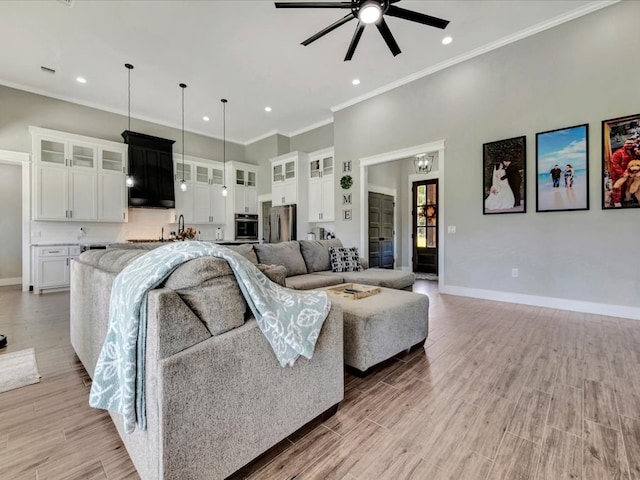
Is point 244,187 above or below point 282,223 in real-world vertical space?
above

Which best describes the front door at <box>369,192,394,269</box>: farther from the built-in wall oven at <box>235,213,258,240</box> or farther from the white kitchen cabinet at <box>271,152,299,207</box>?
the built-in wall oven at <box>235,213,258,240</box>

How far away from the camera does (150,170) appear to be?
6391 mm

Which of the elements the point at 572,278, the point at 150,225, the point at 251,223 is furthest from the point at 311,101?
the point at 572,278

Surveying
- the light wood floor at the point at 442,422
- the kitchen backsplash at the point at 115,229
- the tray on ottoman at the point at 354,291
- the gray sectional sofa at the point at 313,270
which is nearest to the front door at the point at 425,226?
the gray sectional sofa at the point at 313,270

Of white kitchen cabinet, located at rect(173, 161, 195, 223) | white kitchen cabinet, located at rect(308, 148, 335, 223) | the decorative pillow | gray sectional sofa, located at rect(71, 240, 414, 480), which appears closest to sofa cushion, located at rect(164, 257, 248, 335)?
gray sectional sofa, located at rect(71, 240, 414, 480)

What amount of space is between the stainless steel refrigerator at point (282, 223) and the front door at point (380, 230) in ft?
6.46

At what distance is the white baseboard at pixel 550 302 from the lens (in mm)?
3354

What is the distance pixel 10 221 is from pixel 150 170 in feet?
9.18

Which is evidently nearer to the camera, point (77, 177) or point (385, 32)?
point (385, 32)

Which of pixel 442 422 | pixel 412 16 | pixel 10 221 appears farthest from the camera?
pixel 10 221

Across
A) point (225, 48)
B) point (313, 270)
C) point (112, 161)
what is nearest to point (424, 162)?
point (313, 270)

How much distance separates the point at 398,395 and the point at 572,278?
3375 mm

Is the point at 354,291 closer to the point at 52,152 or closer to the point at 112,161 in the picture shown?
the point at 112,161

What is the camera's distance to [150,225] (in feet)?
22.2
